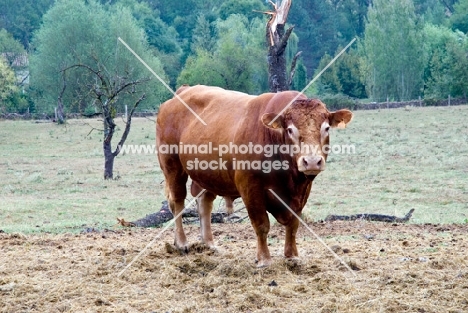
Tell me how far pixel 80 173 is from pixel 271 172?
60.2ft

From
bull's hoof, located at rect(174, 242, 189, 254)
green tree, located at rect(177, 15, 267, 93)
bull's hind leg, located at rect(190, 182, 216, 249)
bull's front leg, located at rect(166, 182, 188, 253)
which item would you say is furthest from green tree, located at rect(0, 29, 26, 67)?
bull's hoof, located at rect(174, 242, 189, 254)

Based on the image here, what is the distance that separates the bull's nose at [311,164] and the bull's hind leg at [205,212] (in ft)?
7.72

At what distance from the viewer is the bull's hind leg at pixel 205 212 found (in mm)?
8461

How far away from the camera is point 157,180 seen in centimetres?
2158

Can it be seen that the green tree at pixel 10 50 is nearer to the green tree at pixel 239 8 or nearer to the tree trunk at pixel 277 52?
the green tree at pixel 239 8

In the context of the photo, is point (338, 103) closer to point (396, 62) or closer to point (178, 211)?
point (396, 62)

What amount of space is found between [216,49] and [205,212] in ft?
234

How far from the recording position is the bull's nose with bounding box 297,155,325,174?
638 centimetres

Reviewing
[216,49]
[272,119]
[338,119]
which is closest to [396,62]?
[216,49]

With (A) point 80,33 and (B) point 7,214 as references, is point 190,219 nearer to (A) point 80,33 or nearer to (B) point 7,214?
(B) point 7,214

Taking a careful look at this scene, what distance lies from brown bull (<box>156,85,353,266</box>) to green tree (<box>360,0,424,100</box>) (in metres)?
65.6

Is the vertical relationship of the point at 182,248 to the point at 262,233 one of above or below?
below

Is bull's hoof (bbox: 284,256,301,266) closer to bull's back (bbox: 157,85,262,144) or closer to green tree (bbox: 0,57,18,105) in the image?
bull's back (bbox: 157,85,262,144)

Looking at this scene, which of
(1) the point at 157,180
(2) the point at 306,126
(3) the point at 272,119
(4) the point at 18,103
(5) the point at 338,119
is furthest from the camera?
(4) the point at 18,103
